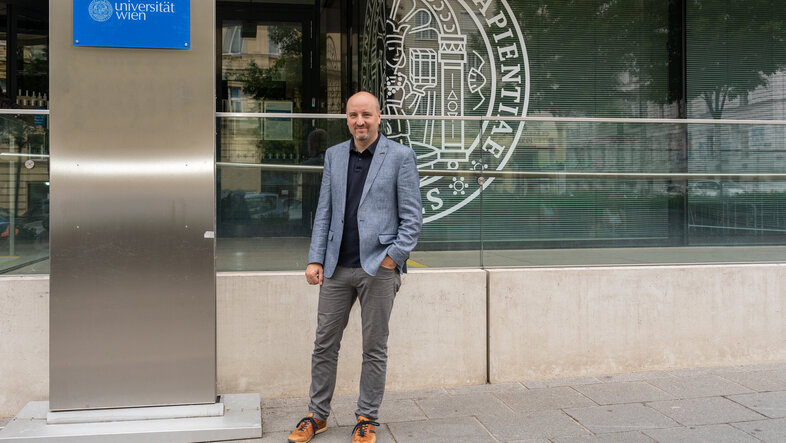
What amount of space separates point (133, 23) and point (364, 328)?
7.26 ft

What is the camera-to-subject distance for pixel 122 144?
373 centimetres

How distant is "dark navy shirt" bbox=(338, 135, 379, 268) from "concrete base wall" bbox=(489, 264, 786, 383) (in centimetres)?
156

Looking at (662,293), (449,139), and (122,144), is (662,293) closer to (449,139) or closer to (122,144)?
(449,139)

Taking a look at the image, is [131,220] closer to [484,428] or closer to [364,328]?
[364,328]

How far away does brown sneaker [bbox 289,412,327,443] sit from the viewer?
3.53m

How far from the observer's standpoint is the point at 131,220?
376 cm

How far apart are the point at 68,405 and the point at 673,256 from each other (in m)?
4.47

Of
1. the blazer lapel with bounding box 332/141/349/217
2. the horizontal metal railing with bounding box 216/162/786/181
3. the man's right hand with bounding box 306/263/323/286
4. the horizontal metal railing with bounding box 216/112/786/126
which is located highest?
the horizontal metal railing with bounding box 216/112/786/126

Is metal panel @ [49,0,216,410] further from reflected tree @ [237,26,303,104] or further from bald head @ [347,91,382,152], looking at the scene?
reflected tree @ [237,26,303,104]

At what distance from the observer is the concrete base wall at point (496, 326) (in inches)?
164

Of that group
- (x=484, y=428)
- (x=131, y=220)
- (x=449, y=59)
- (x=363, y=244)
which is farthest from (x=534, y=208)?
(x=449, y=59)

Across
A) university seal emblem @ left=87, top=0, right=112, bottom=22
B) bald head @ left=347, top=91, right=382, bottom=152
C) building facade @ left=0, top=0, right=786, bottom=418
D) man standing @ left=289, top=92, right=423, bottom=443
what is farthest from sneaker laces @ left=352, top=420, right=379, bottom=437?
university seal emblem @ left=87, top=0, right=112, bottom=22

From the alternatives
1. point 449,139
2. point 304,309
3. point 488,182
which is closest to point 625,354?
point 488,182

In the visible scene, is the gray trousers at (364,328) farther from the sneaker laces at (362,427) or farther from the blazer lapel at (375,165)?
the blazer lapel at (375,165)
